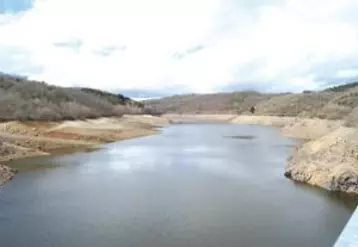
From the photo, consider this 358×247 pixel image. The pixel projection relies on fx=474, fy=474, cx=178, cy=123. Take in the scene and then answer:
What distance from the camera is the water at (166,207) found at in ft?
50.7

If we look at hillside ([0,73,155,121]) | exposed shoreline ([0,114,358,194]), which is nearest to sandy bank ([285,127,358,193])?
exposed shoreline ([0,114,358,194])

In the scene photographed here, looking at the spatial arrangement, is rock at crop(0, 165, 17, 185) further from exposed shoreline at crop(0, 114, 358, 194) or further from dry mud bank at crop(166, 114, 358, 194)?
dry mud bank at crop(166, 114, 358, 194)

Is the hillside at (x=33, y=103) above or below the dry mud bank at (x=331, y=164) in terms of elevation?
above

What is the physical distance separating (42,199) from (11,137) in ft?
87.4

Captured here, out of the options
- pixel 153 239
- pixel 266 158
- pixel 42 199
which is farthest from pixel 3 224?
pixel 266 158

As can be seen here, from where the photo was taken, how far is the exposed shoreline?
79.2 feet

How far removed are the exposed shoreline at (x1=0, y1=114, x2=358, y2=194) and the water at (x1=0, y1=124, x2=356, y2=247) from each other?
3.64ft

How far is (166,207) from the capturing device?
63.9 ft

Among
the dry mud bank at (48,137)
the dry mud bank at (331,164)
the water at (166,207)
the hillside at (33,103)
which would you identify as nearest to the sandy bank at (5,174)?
the water at (166,207)

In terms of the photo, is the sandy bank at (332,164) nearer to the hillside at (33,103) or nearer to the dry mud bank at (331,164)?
the dry mud bank at (331,164)

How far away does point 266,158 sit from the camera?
1496 inches

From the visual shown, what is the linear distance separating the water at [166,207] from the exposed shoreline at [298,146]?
1.11 meters

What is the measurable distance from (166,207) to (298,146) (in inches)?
891

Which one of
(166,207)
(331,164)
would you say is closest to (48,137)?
(331,164)
